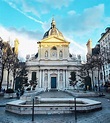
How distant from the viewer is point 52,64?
6419 centimetres

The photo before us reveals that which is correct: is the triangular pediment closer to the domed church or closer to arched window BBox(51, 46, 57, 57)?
the domed church

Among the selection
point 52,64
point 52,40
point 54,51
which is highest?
point 52,40

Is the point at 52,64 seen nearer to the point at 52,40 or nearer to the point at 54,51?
the point at 54,51

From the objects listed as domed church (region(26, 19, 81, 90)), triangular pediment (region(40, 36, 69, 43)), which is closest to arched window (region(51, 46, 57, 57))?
domed church (region(26, 19, 81, 90))

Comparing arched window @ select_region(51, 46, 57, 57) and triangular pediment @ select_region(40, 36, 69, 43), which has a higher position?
triangular pediment @ select_region(40, 36, 69, 43)

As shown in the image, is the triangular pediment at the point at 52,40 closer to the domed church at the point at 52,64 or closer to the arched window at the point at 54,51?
the domed church at the point at 52,64

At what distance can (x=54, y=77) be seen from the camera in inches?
2527

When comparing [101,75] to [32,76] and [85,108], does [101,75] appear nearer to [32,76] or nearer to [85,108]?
[32,76]

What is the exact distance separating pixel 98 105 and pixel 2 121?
7694mm

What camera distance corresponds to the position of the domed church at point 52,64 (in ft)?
207

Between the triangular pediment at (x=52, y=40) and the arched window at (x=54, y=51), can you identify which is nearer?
the triangular pediment at (x=52, y=40)

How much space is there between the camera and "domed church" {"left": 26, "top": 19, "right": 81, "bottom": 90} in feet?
207

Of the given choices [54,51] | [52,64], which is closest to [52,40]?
[54,51]

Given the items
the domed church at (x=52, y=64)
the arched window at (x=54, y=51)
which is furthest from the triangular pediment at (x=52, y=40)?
the arched window at (x=54, y=51)
